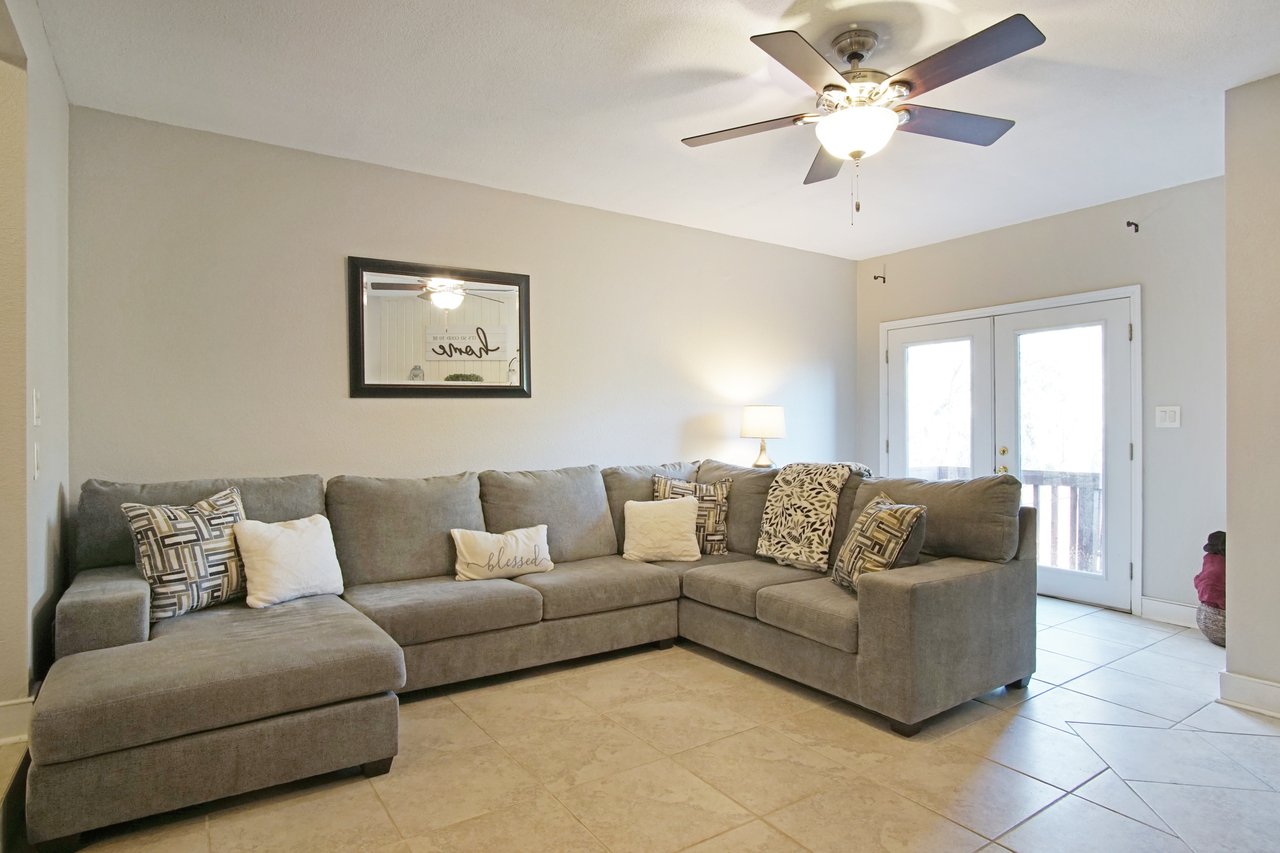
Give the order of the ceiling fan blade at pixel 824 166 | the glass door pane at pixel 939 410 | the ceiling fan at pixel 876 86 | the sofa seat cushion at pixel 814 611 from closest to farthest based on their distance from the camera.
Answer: the ceiling fan at pixel 876 86 < the sofa seat cushion at pixel 814 611 < the ceiling fan blade at pixel 824 166 < the glass door pane at pixel 939 410

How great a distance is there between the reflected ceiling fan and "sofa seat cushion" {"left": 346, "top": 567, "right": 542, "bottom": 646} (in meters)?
1.56

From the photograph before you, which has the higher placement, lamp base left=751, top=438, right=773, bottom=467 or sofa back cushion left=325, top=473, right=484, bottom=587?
lamp base left=751, top=438, right=773, bottom=467

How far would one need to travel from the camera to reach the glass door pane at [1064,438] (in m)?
4.52

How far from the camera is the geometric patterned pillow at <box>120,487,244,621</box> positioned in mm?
2662

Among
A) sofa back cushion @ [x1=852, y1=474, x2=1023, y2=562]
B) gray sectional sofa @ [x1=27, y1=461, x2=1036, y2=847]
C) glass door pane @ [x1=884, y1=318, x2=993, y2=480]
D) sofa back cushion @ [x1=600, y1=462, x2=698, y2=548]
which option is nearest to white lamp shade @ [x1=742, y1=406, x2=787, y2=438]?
gray sectional sofa @ [x1=27, y1=461, x2=1036, y2=847]

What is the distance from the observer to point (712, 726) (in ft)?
9.01

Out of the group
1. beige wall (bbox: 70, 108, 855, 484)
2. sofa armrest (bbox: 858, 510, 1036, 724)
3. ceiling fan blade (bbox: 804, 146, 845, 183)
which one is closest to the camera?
sofa armrest (bbox: 858, 510, 1036, 724)

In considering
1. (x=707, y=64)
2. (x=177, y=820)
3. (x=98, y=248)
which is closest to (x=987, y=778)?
(x=177, y=820)

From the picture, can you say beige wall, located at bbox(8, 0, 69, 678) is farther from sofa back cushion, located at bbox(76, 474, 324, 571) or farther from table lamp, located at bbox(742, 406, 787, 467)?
table lamp, located at bbox(742, 406, 787, 467)

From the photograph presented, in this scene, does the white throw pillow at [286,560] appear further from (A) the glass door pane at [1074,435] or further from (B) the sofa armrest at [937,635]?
(A) the glass door pane at [1074,435]

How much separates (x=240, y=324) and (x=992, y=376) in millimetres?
4781

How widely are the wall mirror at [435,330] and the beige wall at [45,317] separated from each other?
1.19 m

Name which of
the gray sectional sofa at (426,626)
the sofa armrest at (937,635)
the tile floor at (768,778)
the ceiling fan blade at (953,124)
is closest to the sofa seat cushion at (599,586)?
the gray sectional sofa at (426,626)

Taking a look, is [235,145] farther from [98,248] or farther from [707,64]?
[707,64]
